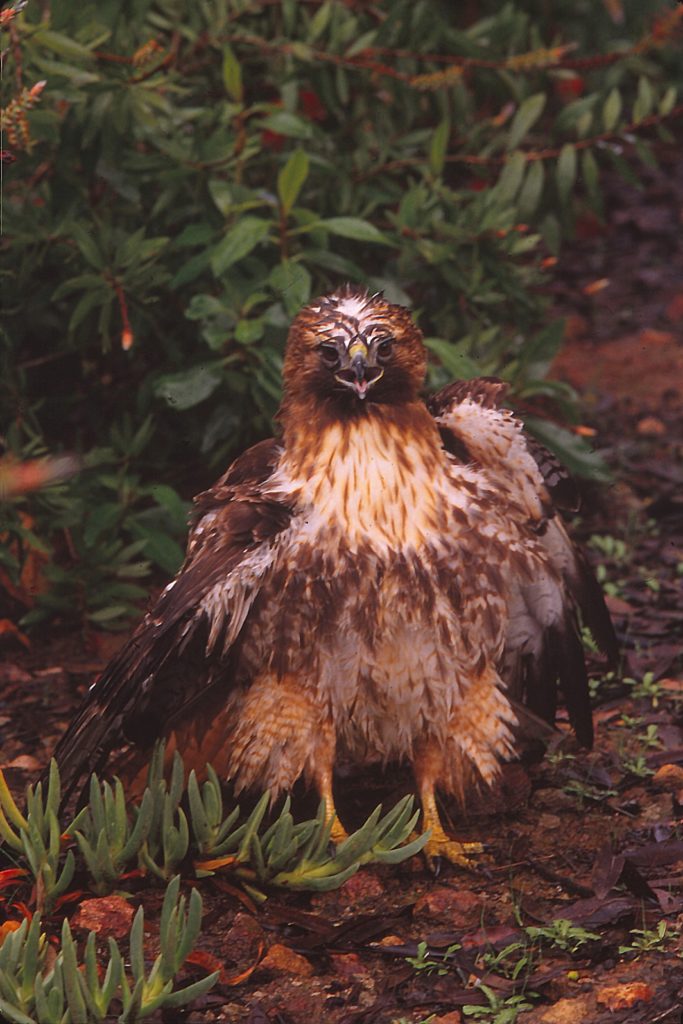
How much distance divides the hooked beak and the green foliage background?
90 centimetres

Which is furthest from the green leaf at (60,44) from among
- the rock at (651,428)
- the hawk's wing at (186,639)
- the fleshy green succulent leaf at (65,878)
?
the rock at (651,428)

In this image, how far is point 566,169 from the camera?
4.90 m

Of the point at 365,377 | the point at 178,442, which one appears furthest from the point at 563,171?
the point at 365,377

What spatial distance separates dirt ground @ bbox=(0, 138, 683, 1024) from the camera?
109 inches

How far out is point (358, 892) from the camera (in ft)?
10.6

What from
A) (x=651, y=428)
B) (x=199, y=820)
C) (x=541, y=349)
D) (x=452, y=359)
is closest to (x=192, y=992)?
(x=199, y=820)

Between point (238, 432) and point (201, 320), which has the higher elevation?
point (201, 320)

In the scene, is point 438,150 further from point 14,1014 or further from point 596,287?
point 14,1014

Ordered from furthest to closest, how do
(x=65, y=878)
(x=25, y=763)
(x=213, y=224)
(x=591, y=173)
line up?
(x=591, y=173), (x=213, y=224), (x=25, y=763), (x=65, y=878)

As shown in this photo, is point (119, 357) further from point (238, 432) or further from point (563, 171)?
point (563, 171)

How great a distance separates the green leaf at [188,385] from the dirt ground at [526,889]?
792mm

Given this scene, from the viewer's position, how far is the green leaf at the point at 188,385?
4227 mm

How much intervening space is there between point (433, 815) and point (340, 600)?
26.1 inches

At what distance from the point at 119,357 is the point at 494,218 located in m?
1.37
